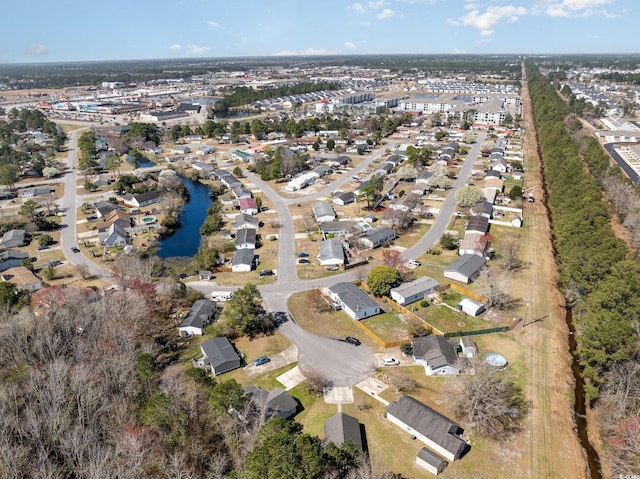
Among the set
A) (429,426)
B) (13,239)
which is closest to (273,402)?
(429,426)

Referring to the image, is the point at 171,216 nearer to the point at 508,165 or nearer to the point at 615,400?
the point at 615,400

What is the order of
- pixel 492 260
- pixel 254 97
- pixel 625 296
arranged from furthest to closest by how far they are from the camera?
pixel 254 97
pixel 492 260
pixel 625 296

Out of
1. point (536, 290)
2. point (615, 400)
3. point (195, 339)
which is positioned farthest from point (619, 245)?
point (195, 339)

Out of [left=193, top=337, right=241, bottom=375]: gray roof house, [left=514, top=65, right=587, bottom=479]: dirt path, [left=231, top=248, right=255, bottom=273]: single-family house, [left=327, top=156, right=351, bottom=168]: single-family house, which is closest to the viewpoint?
[left=514, top=65, right=587, bottom=479]: dirt path

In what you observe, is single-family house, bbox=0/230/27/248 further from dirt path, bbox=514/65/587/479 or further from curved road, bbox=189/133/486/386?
dirt path, bbox=514/65/587/479

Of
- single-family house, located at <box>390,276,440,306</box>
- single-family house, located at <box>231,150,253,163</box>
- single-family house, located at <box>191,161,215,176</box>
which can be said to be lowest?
single-family house, located at <box>390,276,440,306</box>

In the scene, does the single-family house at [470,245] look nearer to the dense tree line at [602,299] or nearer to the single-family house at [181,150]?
the dense tree line at [602,299]

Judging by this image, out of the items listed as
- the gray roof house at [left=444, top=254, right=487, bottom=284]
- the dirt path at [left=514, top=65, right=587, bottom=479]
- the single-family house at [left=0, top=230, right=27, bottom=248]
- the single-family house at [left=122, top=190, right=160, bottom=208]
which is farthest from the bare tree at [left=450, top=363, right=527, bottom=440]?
the single-family house at [left=122, top=190, right=160, bottom=208]
